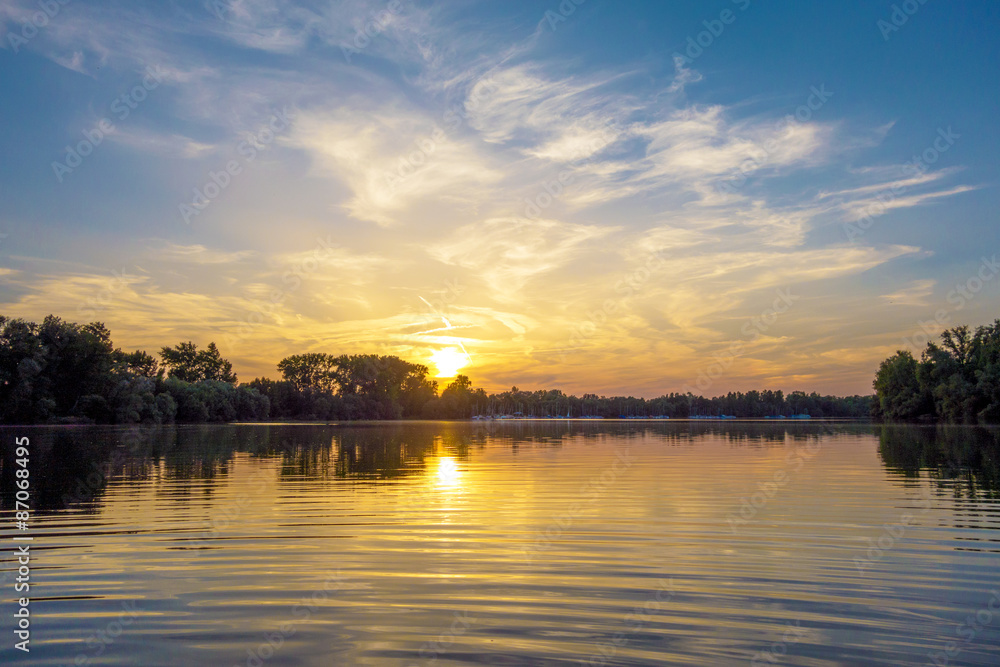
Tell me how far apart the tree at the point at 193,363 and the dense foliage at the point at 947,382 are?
173170mm

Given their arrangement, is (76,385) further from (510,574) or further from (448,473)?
(510,574)

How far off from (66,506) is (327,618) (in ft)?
46.6

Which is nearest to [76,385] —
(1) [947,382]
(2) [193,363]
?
(2) [193,363]

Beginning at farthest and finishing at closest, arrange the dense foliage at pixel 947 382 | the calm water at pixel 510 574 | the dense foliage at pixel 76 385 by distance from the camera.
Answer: the dense foliage at pixel 947 382 → the dense foliage at pixel 76 385 → the calm water at pixel 510 574

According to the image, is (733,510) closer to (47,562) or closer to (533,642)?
(533,642)

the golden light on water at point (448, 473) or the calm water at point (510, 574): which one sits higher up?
the calm water at point (510, 574)

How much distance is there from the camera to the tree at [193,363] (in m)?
185

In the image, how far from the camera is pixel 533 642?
7961mm

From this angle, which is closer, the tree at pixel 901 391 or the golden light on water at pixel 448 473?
the golden light on water at pixel 448 473

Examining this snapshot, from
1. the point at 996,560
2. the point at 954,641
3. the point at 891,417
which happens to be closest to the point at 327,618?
the point at 954,641

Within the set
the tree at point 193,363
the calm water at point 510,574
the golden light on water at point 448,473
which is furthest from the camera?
the tree at point 193,363

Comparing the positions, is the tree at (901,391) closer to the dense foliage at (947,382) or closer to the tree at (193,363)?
the dense foliage at (947,382)

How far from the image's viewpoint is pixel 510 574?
1134 cm

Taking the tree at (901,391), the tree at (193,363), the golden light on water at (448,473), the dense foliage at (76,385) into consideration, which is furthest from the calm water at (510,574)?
the tree at (193,363)
